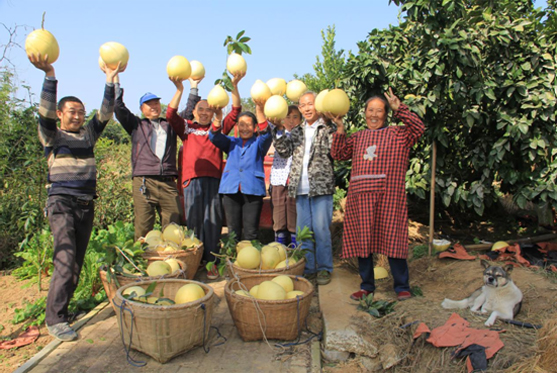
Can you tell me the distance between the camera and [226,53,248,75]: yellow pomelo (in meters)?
4.34

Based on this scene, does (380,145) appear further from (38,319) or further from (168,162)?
(38,319)

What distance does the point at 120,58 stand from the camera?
3857 mm

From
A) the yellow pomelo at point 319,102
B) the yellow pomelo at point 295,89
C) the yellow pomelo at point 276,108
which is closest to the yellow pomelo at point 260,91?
the yellow pomelo at point 276,108

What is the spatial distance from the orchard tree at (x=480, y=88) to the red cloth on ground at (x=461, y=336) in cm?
210

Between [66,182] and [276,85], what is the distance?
236 cm

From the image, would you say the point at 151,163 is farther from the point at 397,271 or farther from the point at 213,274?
the point at 397,271

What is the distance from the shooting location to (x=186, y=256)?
14.3 ft

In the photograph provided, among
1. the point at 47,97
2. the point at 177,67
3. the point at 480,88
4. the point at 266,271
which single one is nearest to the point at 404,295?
the point at 266,271

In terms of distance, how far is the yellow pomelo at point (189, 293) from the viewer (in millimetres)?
3186

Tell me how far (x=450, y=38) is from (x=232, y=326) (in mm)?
3557

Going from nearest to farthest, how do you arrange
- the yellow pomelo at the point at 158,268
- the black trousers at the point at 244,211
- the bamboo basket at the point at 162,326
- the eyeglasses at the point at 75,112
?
the bamboo basket at the point at 162,326
the eyeglasses at the point at 75,112
the yellow pomelo at the point at 158,268
the black trousers at the point at 244,211

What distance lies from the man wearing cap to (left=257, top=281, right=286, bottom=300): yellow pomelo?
1.88 meters

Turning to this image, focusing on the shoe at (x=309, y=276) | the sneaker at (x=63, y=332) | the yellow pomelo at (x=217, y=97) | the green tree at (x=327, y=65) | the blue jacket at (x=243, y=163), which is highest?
the green tree at (x=327, y=65)

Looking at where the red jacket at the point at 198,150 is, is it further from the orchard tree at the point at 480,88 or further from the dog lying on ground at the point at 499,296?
the dog lying on ground at the point at 499,296
